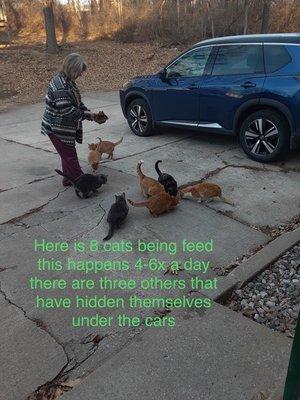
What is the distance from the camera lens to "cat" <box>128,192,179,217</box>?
4809mm

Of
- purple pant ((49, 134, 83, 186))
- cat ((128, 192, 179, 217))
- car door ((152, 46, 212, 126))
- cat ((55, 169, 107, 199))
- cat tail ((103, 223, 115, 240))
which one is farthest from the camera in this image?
car door ((152, 46, 212, 126))

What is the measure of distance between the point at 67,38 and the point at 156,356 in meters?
21.1

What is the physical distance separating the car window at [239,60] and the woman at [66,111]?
2586 mm

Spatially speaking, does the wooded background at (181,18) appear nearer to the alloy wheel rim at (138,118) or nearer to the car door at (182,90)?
the alloy wheel rim at (138,118)

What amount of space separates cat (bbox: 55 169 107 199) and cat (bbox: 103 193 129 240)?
2.47 feet

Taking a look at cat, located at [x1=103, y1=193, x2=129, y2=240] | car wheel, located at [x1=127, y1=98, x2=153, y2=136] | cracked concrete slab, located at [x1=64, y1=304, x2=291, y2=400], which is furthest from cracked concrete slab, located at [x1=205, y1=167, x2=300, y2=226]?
car wheel, located at [x1=127, y1=98, x2=153, y2=136]

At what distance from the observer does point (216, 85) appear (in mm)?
6742

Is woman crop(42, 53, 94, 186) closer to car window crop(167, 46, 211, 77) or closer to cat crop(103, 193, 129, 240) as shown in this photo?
cat crop(103, 193, 129, 240)

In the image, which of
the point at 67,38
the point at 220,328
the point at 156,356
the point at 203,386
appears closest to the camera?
the point at 203,386

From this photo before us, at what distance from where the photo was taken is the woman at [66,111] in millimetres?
5004

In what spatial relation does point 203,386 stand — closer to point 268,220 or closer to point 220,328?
point 220,328

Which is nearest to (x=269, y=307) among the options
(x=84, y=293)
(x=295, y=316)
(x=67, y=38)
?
(x=295, y=316)

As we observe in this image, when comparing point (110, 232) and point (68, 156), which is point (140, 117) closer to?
point (68, 156)

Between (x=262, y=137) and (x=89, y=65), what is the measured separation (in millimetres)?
11819
